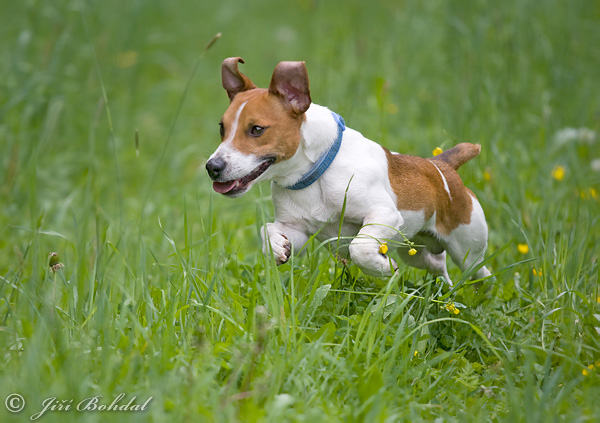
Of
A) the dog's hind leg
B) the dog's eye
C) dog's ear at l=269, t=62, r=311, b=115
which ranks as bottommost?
the dog's hind leg

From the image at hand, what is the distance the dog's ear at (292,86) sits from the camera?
9.61 ft

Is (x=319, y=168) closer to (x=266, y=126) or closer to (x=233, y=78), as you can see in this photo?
(x=266, y=126)

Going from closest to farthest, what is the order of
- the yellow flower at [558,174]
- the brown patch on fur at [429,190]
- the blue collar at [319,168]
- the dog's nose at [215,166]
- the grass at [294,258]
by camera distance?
the grass at [294,258], the dog's nose at [215,166], the blue collar at [319,168], the brown patch on fur at [429,190], the yellow flower at [558,174]

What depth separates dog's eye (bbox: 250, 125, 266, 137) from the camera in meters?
2.94

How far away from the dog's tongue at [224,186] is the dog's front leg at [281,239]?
0.22 metres

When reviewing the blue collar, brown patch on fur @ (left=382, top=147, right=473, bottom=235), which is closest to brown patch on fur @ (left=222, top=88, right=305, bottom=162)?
the blue collar

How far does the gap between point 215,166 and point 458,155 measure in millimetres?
1610

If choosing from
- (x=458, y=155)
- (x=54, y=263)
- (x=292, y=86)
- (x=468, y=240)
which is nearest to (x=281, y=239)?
(x=292, y=86)

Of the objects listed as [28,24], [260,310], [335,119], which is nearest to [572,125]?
[335,119]

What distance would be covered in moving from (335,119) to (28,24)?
14.5 feet

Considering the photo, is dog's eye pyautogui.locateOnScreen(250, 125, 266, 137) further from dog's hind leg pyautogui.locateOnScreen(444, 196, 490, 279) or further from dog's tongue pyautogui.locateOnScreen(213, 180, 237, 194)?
dog's hind leg pyautogui.locateOnScreen(444, 196, 490, 279)

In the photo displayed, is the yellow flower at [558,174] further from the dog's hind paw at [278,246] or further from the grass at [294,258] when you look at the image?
the dog's hind paw at [278,246]

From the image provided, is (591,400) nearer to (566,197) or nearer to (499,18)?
(566,197)

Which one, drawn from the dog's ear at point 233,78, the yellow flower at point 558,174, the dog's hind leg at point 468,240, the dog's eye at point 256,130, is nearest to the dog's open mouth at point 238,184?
the dog's eye at point 256,130
